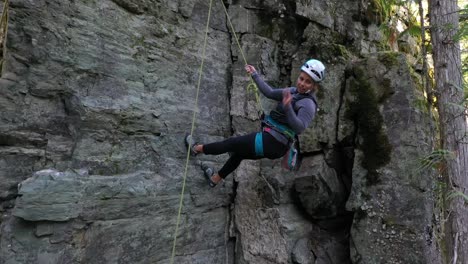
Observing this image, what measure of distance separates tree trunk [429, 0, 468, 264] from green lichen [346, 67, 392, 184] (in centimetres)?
108

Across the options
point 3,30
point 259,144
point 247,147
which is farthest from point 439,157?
point 3,30

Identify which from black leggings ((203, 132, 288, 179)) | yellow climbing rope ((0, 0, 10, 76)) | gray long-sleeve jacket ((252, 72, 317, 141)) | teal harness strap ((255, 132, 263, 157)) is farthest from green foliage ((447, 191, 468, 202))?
yellow climbing rope ((0, 0, 10, 76))

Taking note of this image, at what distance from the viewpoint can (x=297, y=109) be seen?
4805 mm

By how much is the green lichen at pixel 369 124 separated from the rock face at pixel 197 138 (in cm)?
2

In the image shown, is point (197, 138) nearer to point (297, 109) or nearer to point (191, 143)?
point (191, 143)

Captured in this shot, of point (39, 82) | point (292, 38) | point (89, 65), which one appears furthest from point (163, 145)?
point (292, 38)

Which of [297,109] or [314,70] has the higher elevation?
[314,70]

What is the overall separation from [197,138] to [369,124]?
3.08 m

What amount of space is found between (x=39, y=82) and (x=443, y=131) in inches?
216

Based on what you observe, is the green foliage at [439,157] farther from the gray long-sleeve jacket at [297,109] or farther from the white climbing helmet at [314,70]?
the white climbing helmet at [314,70]

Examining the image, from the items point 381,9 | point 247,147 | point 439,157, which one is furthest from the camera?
point 381,9

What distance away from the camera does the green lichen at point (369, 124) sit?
5688 mm

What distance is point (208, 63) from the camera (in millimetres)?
5930

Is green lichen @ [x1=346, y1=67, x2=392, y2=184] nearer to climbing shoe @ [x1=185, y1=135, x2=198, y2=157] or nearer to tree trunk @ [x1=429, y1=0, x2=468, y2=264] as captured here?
tree trunk @ [x1=429, y1=0, x2=468, y2=264]
